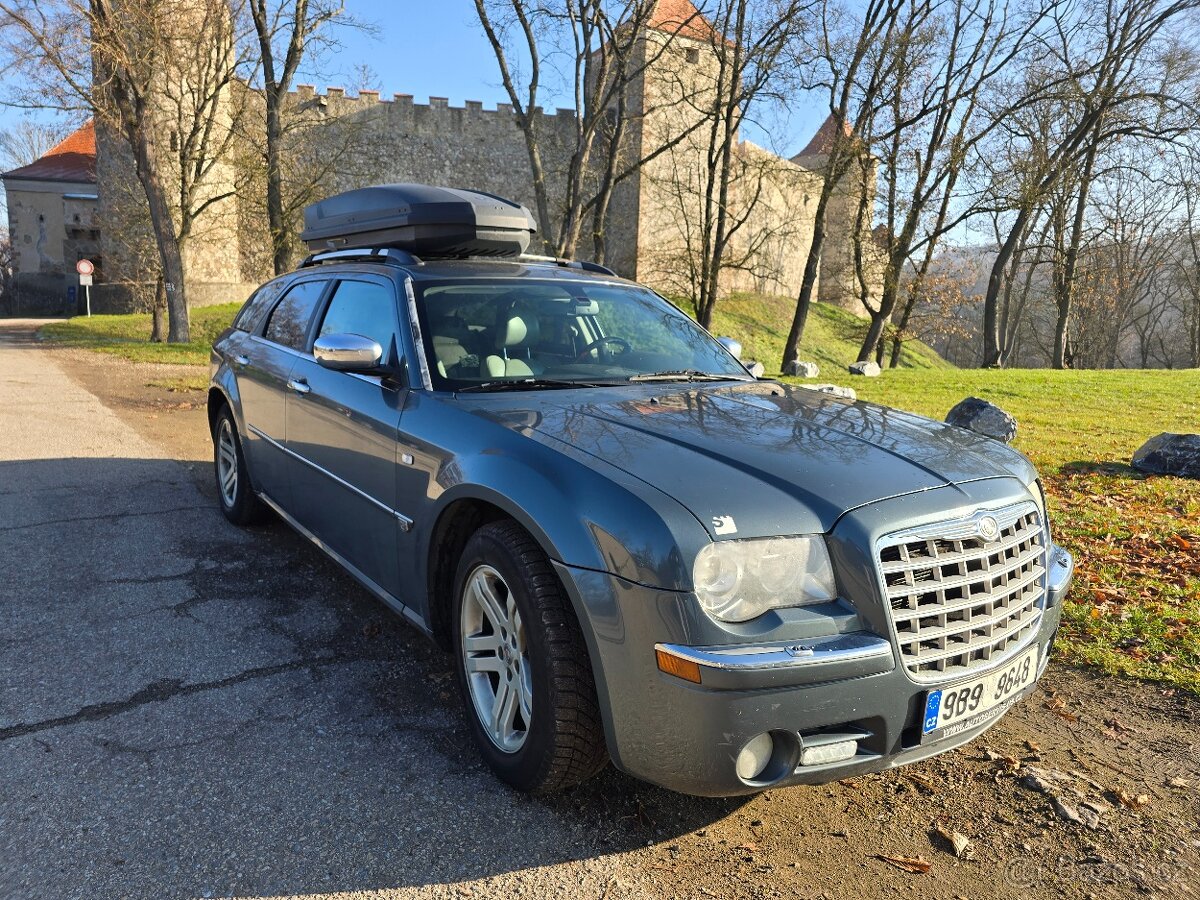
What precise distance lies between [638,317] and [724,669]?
8.09 ft

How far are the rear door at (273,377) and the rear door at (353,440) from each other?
176mm

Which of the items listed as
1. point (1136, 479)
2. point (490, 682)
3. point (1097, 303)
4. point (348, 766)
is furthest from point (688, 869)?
point (1097, 303)

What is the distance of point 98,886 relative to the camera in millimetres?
2283

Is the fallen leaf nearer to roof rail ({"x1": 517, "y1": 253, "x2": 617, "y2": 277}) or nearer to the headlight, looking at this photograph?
the headlight

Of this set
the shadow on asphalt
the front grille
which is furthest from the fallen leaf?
the front grille

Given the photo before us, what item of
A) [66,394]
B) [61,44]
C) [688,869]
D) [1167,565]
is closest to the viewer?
[688,869]

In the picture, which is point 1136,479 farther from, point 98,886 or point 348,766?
point 98,886

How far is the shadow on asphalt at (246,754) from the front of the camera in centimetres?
242

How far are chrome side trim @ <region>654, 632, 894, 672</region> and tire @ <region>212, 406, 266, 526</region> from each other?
3.99m

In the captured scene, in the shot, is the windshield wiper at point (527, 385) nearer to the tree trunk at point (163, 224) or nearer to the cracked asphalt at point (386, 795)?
the cracked asphalt at point (386, 795)

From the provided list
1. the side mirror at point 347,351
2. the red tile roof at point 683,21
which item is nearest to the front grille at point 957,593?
the side mirror at point 347,351

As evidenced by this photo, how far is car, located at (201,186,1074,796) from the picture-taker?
2240mm

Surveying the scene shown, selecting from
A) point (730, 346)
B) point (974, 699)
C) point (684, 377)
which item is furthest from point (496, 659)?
point (730, 346)

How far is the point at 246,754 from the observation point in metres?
2.96
